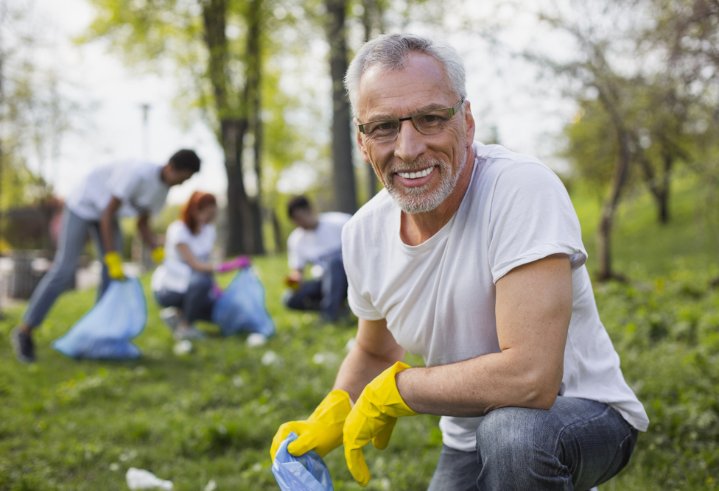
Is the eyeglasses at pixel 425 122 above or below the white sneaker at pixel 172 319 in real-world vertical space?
above

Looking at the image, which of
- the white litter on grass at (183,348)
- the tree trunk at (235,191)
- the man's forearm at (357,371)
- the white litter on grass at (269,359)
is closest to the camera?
the man's forearm at (357,371)

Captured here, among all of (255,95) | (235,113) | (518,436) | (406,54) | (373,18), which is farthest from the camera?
(255,95)

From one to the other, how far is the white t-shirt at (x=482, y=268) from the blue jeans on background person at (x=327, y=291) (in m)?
4.23

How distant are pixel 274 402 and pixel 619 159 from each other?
4.80 m

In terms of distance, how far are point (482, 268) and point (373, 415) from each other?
47 cm

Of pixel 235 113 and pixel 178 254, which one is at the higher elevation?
pixel 235 113

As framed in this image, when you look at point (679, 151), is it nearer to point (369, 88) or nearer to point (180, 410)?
point (180, 410)

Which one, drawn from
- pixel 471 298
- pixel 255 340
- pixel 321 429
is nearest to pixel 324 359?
pixel 255 340

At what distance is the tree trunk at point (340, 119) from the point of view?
858 cm

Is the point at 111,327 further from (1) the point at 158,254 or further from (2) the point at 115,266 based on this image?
(1) the point at 158,254

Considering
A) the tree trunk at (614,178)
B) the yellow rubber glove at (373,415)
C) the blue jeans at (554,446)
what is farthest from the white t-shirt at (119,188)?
the blue jeans at (554,446)

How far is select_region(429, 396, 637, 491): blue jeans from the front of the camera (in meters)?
1.58

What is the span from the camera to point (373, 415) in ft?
5.92

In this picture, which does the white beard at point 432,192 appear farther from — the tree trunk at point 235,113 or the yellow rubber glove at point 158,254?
the tree trunk at point 235,113
